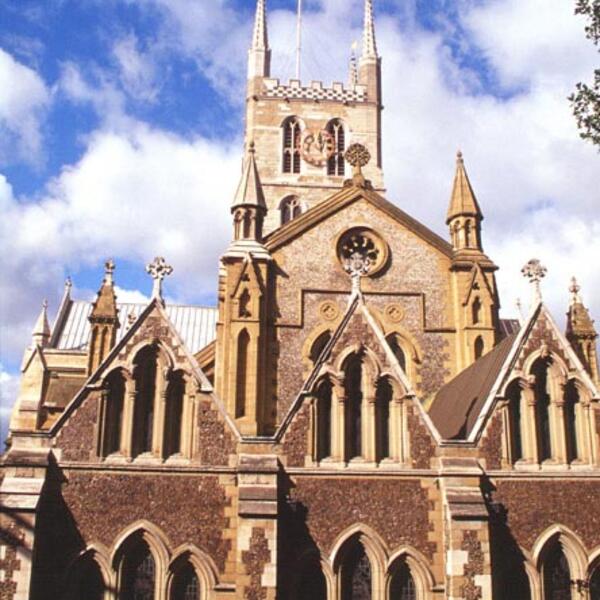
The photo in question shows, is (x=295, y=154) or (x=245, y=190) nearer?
(x=245, y=190)

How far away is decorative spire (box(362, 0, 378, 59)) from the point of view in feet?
192

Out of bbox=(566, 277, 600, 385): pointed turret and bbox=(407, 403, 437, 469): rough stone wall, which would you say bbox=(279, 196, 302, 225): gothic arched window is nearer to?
bbox=(566, 277, 600, 385): pointed turret

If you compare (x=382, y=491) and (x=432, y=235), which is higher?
(x=432, y=235)

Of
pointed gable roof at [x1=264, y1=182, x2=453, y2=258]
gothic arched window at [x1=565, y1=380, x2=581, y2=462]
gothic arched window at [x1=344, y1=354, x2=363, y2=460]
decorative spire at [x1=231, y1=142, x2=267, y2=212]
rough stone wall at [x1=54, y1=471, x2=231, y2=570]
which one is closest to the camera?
rough stone wall at [x1=54, y1=471, x2=231, y2=570]

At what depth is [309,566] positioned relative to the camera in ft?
53.8

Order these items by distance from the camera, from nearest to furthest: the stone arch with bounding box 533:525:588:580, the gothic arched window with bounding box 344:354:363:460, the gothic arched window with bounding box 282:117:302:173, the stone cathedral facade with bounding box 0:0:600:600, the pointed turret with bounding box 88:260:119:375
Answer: the stone cathedral facade with bounding box 0:0:600:600, the stone arch with bounding box 533:525:588:580, the gothic arched window with bounding box 344:354:363:460, the pointed turret with bounding box 88:260:119:375, the gothic arched window with bounding box 282:117:302:173

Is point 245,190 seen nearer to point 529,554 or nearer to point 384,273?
Answer: point 384,273

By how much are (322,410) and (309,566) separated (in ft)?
10.5

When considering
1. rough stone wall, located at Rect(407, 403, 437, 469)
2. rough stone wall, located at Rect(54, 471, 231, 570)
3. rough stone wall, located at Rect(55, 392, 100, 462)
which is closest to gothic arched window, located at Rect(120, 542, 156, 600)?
rough stone wall, located at Rect(54, 471, 231, 570)

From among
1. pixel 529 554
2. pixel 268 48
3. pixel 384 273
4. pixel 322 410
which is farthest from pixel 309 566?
pixel 268 48

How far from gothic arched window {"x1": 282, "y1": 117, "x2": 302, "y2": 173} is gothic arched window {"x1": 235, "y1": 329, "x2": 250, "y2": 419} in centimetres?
3167

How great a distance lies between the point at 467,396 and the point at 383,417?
9.22ft

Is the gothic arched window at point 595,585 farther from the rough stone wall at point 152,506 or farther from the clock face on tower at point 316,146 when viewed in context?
the clock face on tower at point 316,146

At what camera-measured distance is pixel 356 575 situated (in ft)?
54.3
